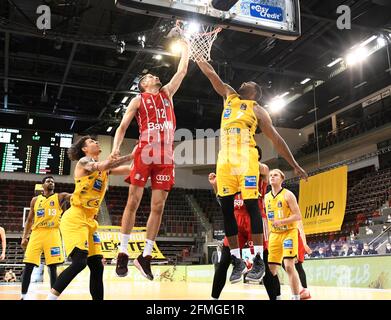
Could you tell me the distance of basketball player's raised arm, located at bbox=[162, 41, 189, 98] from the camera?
4.62 m

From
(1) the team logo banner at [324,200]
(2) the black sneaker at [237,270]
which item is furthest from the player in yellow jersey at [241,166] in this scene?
(1) the team logo banner at [324,200]

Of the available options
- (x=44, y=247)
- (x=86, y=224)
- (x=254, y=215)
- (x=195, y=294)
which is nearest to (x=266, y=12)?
(x=254, y=215)

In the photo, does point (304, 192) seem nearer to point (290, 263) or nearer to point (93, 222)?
point (290, 263)

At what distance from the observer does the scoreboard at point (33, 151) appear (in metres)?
20.0

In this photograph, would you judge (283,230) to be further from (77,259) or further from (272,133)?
(77,259)

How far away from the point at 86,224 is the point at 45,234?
1970mm

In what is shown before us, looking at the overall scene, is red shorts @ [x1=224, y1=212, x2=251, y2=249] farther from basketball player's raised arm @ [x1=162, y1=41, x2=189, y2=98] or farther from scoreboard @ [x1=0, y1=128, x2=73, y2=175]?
scoreboard @ [x1=0, y1=128, x2=73, y2=175]

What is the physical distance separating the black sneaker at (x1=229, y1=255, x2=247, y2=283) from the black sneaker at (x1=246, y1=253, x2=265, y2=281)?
0.42 ft

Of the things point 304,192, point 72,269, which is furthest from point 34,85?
point 72,269

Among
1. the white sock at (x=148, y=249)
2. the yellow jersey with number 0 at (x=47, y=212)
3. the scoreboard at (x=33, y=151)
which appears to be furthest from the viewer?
the scoreboard at (x=33, y=151)

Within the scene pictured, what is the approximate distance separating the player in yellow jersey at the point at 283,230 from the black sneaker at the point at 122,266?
6.26 ft

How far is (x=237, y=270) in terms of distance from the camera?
4.08m

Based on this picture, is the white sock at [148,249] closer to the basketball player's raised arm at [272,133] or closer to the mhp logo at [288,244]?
the basketball player's raised arm at [272,133]

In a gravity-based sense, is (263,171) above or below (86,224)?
above
